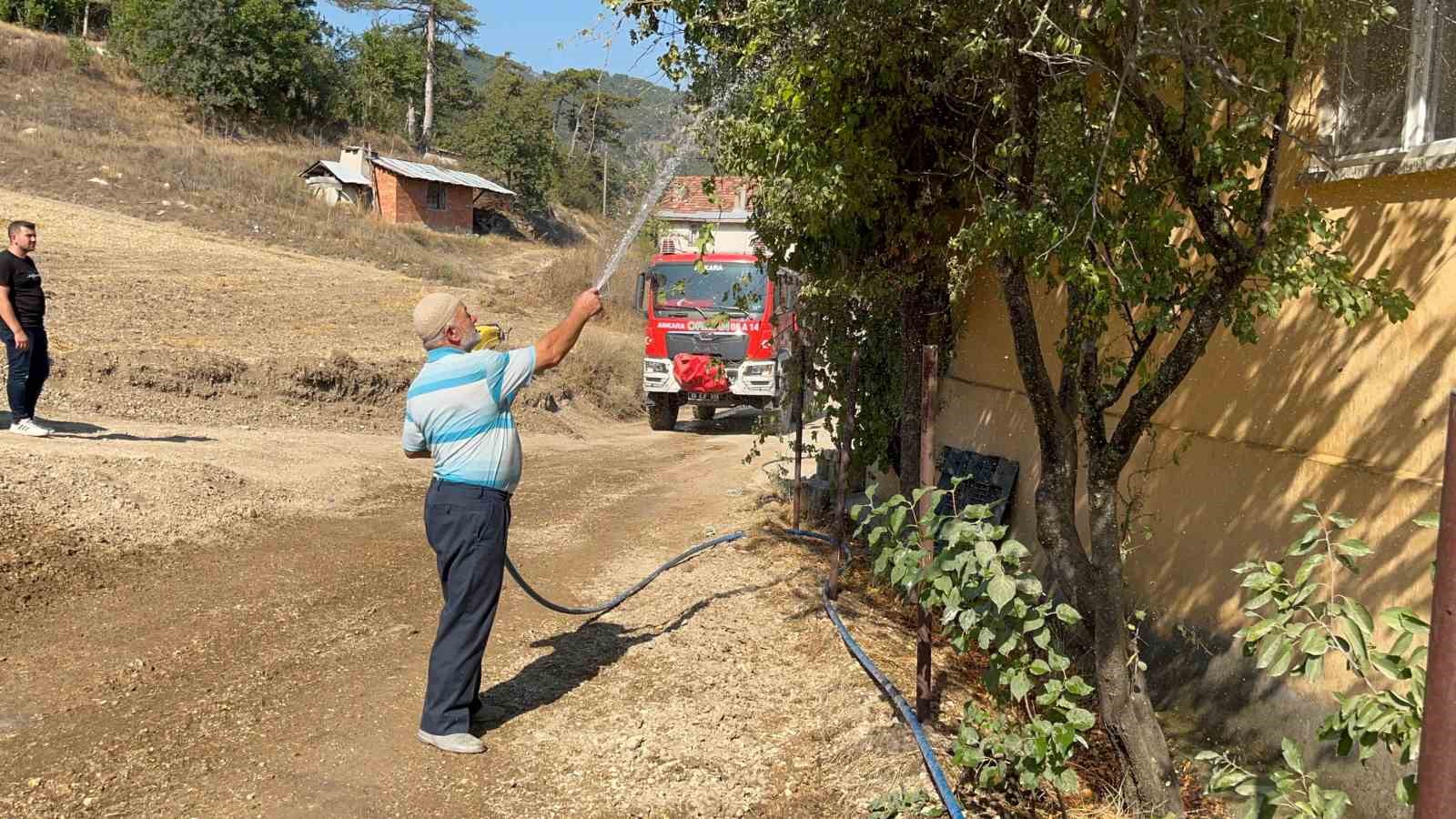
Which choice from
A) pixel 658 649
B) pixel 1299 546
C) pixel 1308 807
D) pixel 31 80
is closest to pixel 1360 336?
pixel 1299 546

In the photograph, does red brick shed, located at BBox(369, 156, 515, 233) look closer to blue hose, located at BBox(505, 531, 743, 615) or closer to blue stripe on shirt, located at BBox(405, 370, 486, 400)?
blue hose, located at BBox(505, 531, 743, 615)

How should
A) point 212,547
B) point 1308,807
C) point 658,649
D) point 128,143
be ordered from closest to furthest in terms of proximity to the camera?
point 1308,807 < point 658,649 < point 212,547 < point 128,143

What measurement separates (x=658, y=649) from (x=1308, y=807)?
140 inches

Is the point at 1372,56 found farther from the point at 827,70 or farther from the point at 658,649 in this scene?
the point at 658,649

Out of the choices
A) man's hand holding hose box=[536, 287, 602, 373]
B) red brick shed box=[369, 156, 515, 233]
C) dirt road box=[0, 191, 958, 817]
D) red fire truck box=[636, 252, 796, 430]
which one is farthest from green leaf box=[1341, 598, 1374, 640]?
red brick shed box=[369, 156, 515, 233]

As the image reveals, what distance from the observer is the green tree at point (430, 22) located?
2259 inches

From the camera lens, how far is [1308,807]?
278 centimetres

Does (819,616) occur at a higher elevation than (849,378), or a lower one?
lower

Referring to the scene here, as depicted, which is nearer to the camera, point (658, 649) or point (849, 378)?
point (658, 649)

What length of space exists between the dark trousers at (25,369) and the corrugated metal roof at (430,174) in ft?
104

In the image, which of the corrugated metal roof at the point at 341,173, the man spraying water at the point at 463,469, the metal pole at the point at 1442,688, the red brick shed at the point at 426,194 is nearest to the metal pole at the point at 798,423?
the man spraying water at the point at 463,469

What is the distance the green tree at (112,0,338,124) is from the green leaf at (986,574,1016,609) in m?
45.5

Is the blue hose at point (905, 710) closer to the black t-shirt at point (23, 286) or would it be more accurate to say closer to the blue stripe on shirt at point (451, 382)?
the blue stripe on shirt at point (451, 382)

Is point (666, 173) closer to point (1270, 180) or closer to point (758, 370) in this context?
point (1270, 180)
